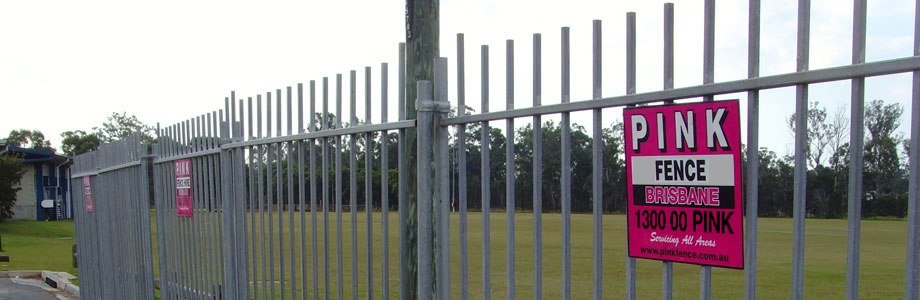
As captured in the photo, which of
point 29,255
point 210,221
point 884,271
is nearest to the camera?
point 210,221

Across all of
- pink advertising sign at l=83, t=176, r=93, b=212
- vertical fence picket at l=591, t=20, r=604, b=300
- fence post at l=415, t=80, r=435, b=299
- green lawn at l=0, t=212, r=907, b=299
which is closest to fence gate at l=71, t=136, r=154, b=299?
pink advertising sign at l=83, t=176, r=93, b=212

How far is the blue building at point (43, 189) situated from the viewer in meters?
48.4

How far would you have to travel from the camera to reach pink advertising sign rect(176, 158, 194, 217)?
6.27 m

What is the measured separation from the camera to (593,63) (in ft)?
8.98

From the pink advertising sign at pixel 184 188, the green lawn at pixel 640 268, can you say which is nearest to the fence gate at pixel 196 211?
the pink advertising sign at pixel 184 188

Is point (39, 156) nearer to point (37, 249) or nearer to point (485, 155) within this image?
point (37, 249)

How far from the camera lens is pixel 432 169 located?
12.0 feet

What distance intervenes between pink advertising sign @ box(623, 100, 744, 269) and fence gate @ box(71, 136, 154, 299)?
5.71 metres

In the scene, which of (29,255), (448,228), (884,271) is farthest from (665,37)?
(29,255)

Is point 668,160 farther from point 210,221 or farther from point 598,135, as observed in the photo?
point 210,221

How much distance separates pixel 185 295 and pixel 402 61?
375cm

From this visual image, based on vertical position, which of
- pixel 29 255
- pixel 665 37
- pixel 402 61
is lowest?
pixel 665 37

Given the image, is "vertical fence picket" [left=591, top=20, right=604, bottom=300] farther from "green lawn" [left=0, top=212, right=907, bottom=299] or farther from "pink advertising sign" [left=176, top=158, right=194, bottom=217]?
"green lawn" [left=0, top=212, right=907, bottom=299]

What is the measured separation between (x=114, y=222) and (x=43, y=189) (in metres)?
48.3
